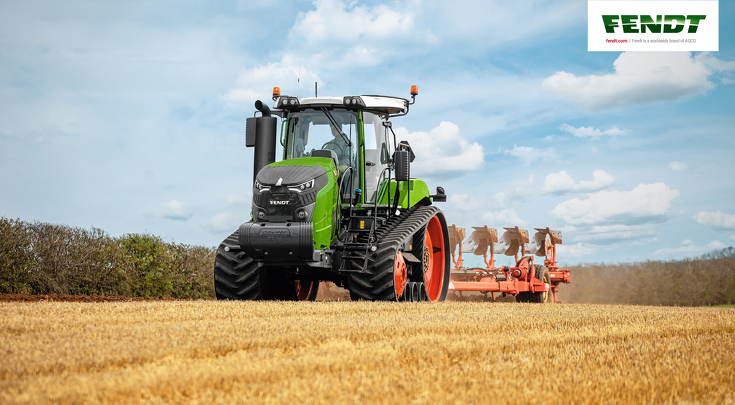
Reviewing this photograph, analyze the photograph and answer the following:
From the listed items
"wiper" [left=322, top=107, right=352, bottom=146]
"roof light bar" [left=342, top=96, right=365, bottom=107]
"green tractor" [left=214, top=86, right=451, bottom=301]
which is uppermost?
"roof light bar" [left=342, top=96, right=365, bottom=107]

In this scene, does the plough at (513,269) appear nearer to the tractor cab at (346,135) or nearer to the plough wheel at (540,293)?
the plough wheel at (540,293)

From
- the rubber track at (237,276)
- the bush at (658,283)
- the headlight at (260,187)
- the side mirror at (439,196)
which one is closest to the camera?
the headlight at (260,187)

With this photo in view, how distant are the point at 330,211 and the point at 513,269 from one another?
23.3 feet

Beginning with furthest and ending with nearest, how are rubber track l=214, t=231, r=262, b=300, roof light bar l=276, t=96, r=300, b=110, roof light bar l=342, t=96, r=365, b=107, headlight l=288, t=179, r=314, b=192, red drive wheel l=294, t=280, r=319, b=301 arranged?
red drive wheel l=294, t=280, r=319, b=301 < roof light bar l=276, t=96, r=300, b=110 < roof light bar l=342, t=96, r=365, b=107 < rubber track l=214, t=231, r=262, b=300 < headlight l=288, t=179, r=314, b=192

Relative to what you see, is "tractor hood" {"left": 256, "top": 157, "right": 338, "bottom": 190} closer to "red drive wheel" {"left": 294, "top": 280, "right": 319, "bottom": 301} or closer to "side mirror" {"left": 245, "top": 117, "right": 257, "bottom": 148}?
"side mirror" {"left": 245, "top": 117, "right": 257, "bottom": 148}

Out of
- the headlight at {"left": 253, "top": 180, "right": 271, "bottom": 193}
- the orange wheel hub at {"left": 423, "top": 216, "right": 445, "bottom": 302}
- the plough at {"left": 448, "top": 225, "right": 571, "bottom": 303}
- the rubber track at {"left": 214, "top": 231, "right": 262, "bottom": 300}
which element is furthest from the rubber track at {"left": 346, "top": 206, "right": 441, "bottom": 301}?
the plough at {"left": 448, "top": 225, "right": 571, "bottom": 303}

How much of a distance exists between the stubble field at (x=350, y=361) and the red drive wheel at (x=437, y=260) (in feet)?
16.6

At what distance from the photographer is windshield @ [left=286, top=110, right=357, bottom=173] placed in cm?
821

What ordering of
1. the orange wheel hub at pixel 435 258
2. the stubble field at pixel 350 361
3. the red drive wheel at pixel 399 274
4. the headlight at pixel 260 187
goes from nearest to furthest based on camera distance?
the stubble field at pixel 350 361 → the headlight at pixel 260 187 → the red drive wheel at pixel 399 274 → the orange wheel hub at pixel 435 258

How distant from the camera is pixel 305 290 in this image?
9766 mm

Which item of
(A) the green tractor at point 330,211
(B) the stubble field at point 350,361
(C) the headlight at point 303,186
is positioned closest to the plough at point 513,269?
(A) the green tractor at point 330,211

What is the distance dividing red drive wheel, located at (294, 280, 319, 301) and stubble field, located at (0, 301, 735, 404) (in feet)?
15.1

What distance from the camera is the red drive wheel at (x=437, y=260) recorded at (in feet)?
32.9

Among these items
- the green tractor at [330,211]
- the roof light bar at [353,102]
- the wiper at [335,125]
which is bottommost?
the green tractor at [330,211]
